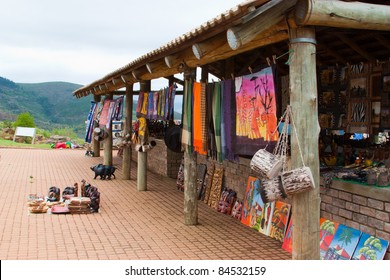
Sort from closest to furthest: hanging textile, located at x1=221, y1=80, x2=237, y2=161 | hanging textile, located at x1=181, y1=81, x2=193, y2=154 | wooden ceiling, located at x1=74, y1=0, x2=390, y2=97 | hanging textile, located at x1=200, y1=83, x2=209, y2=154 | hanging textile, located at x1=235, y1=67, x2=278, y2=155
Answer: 1. wooden ceiling, located at x1=74, y1=0, x2=390, y2=97
2. hanging textile, located at x1=235, y1=67, x2=278, y2=155
3. hanging textile, located at x1=221, y1=80, x2=237, y2=161
4. hanging textile, located at x1=200, y1=83, x2=209, y2=154
5. hanging textile, located at x1=181, y1=81, x2=193, y2=154

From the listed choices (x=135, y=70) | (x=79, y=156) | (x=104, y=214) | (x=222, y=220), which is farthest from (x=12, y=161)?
(x=222, y=220)

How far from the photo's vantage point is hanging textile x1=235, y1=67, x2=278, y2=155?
553cm

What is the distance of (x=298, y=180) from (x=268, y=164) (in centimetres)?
37

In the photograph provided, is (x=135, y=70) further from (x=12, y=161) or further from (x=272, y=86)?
(x=12, y=161)

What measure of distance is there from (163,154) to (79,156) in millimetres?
8202

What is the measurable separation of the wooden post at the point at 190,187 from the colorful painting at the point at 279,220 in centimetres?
151

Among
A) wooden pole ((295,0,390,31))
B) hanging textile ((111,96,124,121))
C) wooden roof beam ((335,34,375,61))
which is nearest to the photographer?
wooden pole ((295,0,390,31))

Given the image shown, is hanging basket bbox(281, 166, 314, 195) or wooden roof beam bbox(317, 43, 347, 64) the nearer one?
hanging basket bbox(281, 166, 314, 195)

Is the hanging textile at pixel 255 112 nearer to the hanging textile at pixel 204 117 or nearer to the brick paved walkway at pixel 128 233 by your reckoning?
the hanging textile at pixel 204 117

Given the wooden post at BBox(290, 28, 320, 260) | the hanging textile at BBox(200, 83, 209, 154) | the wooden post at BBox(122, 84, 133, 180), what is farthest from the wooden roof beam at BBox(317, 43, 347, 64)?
the wooden post at BBox(122, 84, 133, 180)

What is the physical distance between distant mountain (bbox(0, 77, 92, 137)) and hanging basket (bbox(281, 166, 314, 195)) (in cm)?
6246

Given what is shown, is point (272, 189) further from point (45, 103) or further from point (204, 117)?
point (45, 103)

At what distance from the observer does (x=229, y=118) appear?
6.71 metres

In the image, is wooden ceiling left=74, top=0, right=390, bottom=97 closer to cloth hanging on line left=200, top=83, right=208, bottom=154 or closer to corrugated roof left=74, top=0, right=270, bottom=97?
corrugated roof left=74, top=0, right=270, bottom=97
